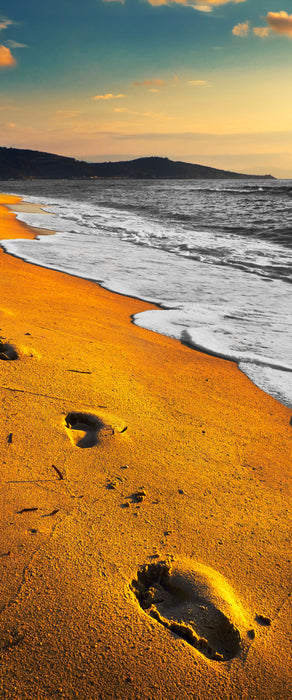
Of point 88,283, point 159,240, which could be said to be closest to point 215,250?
point 159,240

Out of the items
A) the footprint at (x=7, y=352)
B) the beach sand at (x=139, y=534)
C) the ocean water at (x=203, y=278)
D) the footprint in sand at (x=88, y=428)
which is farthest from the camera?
the ocean water at (x=203, y=278)

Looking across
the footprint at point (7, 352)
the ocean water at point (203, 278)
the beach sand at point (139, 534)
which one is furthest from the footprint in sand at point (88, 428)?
the ocean water at point (203, 278)

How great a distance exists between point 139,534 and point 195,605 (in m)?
0.33

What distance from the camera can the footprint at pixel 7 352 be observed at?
2.88m

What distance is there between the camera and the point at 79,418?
2338 mm

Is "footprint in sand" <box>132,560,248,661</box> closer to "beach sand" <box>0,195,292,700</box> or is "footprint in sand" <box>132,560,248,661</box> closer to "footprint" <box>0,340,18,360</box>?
"beach sand" <box>0,195,292,700</box>

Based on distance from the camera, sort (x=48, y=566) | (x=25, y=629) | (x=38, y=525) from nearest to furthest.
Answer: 1. (x=25, y=629)
2. (x=48, y=566)
3. (x=38, y=525)

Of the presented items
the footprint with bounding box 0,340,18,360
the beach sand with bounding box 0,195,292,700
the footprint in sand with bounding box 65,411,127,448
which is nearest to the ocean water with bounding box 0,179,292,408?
the beach sand with bounding box 0,195,292,700

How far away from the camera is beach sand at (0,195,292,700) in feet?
3.87

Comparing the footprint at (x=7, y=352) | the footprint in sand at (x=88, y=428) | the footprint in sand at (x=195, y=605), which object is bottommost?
the footprint in sand at (x=195, y=605)

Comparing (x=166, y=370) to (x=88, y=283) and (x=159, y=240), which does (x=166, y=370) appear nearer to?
(x=88, y=283)

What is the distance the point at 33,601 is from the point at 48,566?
0.42ft

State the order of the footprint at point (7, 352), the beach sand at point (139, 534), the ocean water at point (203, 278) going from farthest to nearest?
the ocean water at point (203, 278)
the footprint at point (7, 352)
the beach sand at point (139, 534)

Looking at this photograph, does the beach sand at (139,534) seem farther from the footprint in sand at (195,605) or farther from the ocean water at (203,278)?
the ocean water at (203,278)
